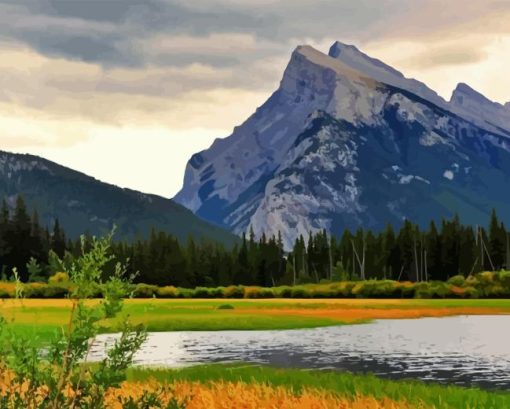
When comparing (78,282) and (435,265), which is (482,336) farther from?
(435,265)

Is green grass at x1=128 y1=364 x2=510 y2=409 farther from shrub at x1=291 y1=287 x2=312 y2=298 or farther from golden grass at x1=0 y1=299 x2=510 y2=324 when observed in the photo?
shrub at x1=291 y1=287 x2=312 y2=298

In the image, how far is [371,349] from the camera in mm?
49656

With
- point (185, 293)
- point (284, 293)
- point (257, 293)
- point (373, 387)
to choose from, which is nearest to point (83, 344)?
point (373, 387)

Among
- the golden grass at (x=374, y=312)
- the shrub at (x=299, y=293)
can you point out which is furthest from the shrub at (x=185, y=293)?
the golden grass at (x=374, y=312)

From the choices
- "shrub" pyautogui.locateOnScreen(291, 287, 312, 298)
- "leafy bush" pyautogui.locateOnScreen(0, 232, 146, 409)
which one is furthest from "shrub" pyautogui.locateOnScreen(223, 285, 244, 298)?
"leafy bush" pyautogui.locateOnScreen(0, 232, 146, 409)

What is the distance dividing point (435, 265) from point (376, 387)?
179 meters

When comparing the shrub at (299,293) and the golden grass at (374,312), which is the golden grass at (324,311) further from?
the shrub at (299,293)

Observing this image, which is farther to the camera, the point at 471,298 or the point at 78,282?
the point at 471,298

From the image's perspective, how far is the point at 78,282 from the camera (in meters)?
10.1

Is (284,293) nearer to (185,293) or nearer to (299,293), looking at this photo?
(299,293)

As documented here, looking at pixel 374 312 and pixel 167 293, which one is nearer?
pixel 374 312

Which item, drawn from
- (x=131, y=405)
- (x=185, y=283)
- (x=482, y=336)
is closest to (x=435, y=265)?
(x=185, y=283)

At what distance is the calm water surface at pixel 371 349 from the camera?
125 feet

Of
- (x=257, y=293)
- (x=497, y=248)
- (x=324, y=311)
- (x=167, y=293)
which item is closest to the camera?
(x=324, y=311)
